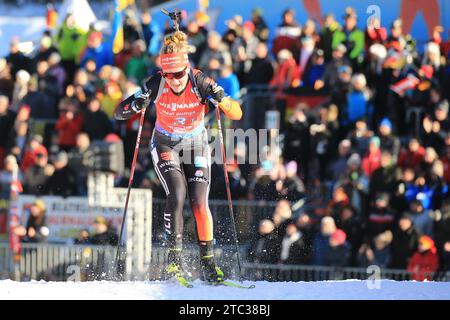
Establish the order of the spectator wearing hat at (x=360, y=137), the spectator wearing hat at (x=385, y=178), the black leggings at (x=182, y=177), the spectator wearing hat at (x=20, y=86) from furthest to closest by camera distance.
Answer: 1. the spectator wearing hat at (x=20, y=86)
2. the spectator wearing hat at (x=360, y=137)
3. the spectator wearing hat at (x=385, y=178)
4. the black leggings at (x=182, y=177)

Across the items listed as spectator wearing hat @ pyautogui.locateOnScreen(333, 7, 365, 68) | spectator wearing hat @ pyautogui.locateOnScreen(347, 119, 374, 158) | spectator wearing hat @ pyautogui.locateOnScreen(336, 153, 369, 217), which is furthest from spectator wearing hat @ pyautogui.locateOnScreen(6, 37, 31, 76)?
spectator wearing hat @ pyautogui.locateOnScreen(336, 153, 369, 217)

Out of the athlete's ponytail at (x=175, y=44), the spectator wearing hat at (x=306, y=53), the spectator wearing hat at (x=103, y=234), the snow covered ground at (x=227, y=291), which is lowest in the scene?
the snow covered ground at (x=227, y=291)

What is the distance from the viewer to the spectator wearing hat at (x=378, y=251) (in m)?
14.0

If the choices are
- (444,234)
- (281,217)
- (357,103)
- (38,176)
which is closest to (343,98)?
(357,103)

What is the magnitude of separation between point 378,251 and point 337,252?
556mm

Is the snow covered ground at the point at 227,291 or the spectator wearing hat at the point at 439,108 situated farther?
the spectator wearing hat at the point at 439,108

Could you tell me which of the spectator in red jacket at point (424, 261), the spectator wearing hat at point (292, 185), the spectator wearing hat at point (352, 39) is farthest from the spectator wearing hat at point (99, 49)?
the spectator in red jacket at point (424, 261)

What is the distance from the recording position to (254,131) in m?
15.1

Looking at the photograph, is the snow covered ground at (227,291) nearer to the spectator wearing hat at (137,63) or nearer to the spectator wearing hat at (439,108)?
the spectator wearing hat at (439,108)

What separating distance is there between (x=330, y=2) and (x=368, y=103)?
106 inches

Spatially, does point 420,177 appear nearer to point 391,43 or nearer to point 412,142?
point 412,142

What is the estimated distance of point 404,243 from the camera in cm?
1392

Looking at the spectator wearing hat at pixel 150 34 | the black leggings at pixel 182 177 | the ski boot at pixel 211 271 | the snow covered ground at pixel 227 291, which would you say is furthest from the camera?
the spectator wearing hat at pixel 150 34
